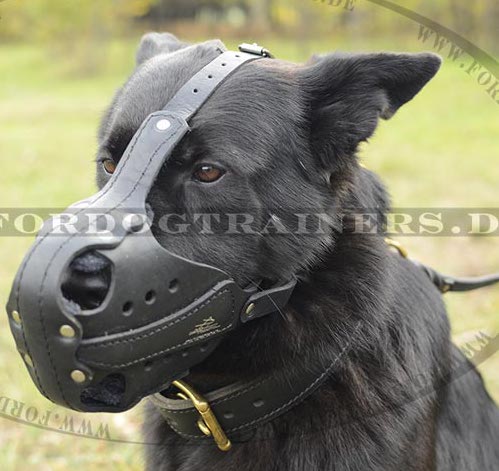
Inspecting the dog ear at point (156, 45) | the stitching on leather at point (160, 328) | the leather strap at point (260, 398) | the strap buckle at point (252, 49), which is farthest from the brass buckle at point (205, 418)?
the dog ear at point (156, 45)

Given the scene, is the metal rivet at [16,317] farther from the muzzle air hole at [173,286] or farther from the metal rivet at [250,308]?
the metal rivet at [250,308]

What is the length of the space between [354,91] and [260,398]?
926 mm

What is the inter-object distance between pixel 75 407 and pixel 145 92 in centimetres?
88

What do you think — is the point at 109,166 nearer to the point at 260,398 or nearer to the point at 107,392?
the point at 107,392

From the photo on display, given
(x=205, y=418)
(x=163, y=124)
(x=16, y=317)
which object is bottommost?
(x=205, y=418)

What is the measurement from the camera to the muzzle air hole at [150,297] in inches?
63.2

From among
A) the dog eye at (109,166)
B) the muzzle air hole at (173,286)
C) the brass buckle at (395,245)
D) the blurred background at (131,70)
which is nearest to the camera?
the muzzle air hole at (173,286)

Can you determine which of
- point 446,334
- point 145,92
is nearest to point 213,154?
point 145,92

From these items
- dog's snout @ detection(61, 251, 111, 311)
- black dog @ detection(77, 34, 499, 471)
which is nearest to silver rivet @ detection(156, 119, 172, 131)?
black dog @ detection(77, 34, 499, 471)

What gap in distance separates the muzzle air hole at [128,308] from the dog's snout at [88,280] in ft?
0.18

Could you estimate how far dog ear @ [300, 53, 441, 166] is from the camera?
1.83 metres

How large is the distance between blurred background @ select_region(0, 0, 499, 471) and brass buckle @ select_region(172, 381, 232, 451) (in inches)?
21.4

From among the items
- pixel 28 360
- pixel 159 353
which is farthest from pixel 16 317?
pixel 159 353

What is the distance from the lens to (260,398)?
6.40 ft
